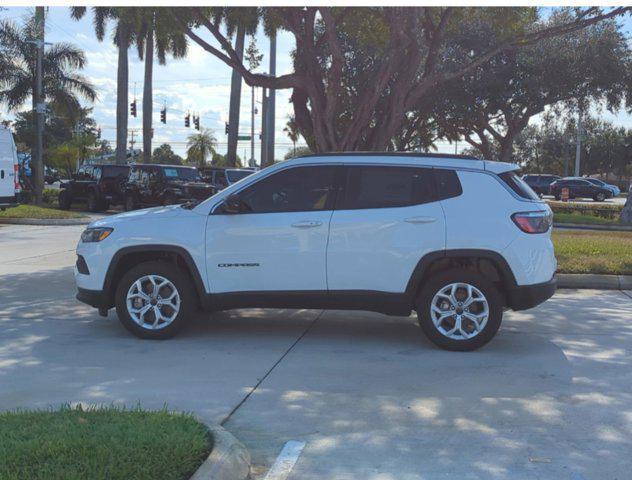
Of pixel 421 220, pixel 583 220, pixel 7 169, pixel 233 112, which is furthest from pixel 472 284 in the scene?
pixel 233 112

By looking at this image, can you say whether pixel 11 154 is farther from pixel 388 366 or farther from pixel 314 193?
pixel 388 366

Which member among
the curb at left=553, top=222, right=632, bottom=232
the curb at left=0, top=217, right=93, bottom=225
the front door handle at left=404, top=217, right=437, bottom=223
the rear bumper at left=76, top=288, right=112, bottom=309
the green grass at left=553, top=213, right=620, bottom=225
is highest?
the front door handle at left=404, top=217, right=437, bottom=223

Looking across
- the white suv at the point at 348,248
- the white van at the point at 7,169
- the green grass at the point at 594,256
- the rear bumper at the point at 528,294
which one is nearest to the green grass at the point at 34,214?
the white van at the point at 7,169

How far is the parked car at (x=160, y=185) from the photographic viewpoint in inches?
850

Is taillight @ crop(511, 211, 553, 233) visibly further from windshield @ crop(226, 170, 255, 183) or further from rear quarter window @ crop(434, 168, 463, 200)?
windshield @ crop(226, 170, 255, 183)

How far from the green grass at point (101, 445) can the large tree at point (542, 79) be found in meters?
24.3

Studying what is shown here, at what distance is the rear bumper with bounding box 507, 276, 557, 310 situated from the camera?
6.07m

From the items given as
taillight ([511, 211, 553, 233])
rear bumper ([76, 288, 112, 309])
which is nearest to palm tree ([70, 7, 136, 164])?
rear bumper ([76, 288, 112, 309])

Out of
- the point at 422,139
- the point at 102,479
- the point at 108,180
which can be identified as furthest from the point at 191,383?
the point at 422,139

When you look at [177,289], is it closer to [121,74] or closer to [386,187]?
[386,187]

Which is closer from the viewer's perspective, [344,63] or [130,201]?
[344,63]

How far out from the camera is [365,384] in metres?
5.21

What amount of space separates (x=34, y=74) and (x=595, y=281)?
25881 mm

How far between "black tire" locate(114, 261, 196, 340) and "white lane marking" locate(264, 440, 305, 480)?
2.66m
